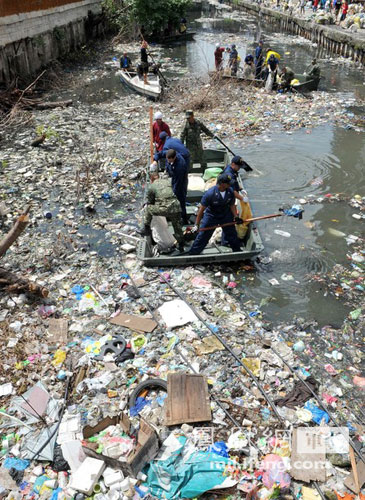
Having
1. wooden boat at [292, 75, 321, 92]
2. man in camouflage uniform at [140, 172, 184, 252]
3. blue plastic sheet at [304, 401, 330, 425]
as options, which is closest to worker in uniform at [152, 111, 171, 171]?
man in camouflage uniform at [140, 172, 184, 252]

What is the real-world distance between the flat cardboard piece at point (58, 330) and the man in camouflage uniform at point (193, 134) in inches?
182

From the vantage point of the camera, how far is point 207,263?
20.0 feet

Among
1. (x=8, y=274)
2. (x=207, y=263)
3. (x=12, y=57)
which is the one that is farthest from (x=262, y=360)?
(x=12, y=57)

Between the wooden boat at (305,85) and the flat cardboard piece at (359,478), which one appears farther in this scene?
the wooden boat at (305,85)

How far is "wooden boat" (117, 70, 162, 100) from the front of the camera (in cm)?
1379

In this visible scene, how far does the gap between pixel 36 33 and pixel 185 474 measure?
19.8 metres

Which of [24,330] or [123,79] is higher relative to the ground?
[123,79]

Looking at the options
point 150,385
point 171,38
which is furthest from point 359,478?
point 171,38

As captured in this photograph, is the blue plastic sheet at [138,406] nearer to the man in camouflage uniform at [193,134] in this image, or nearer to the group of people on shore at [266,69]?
the man in camouflage uniform at [193,134]

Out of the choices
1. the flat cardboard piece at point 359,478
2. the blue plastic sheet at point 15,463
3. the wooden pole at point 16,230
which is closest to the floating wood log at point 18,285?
the wooden pole at point 16,230

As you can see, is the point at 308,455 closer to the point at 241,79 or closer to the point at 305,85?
the point at 305,85

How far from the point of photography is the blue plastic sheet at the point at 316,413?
3.79 m

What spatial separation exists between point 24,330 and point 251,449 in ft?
10.3

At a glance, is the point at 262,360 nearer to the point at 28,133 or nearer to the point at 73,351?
the point at 73,351
